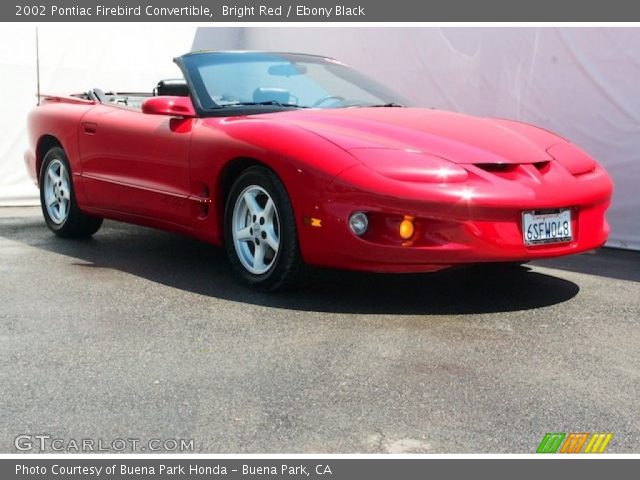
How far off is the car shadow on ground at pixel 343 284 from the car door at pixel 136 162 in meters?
0.33

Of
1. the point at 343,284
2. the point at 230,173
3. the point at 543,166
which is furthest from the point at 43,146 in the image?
the point at 543,166

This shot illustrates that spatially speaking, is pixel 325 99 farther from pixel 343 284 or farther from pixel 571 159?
pixel 571 159

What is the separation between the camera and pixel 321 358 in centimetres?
426

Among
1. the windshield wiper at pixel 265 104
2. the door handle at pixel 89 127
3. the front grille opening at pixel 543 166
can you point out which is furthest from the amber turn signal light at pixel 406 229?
the door handle at pixel 89 127

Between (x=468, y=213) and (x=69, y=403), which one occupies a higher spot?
(x=468, y=213)

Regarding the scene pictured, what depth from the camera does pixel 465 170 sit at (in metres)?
4.95

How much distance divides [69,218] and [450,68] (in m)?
3.58

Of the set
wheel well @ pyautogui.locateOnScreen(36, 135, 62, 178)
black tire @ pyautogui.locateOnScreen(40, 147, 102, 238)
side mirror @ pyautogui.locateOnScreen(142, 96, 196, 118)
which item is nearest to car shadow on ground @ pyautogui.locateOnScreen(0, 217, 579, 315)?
black tire @ pyautogui.locateOnScreen(40, 147, 102, 238)

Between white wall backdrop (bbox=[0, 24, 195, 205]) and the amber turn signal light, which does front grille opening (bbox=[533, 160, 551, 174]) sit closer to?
the amber turn signal light

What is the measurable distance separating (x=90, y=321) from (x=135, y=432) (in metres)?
1.60

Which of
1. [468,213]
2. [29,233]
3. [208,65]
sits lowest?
[29,233]
